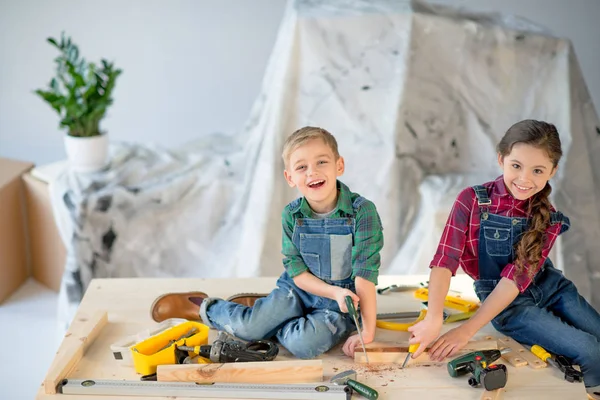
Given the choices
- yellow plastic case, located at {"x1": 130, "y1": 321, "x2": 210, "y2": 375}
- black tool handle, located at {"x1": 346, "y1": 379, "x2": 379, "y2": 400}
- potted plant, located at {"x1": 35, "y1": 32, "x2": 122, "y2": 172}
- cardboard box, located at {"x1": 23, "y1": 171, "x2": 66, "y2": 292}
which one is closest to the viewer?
black tool handle, located at {"x1": 346, "y1": 379, "x2": 379, "y2": 400}

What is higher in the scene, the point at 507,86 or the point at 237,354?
the point at 507,86

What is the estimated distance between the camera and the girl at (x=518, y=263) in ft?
5.29

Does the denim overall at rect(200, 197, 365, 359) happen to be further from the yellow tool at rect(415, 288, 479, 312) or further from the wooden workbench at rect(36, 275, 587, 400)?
the yellow tool at rect(415, 288, 479, 312)

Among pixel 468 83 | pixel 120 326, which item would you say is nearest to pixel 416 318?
pixel 120 326

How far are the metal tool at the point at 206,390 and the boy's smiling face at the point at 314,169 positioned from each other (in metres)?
0.39

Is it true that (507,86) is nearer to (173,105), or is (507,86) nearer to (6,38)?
(173,105)

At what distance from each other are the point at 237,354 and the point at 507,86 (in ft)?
5.21

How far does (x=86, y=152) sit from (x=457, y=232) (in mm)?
1701

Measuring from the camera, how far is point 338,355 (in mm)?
1664

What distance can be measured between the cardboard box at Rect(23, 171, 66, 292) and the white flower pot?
0.14 m

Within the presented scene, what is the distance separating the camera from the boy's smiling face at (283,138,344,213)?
64.3 inches

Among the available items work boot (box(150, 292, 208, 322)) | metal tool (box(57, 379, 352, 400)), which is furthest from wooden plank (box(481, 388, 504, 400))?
work boot (box(150, 292, 208, 322))

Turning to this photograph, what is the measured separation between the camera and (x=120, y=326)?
70.9 inches

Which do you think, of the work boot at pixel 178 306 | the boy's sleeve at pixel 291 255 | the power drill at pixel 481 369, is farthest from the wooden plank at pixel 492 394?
the work boot at pixel 178 306
